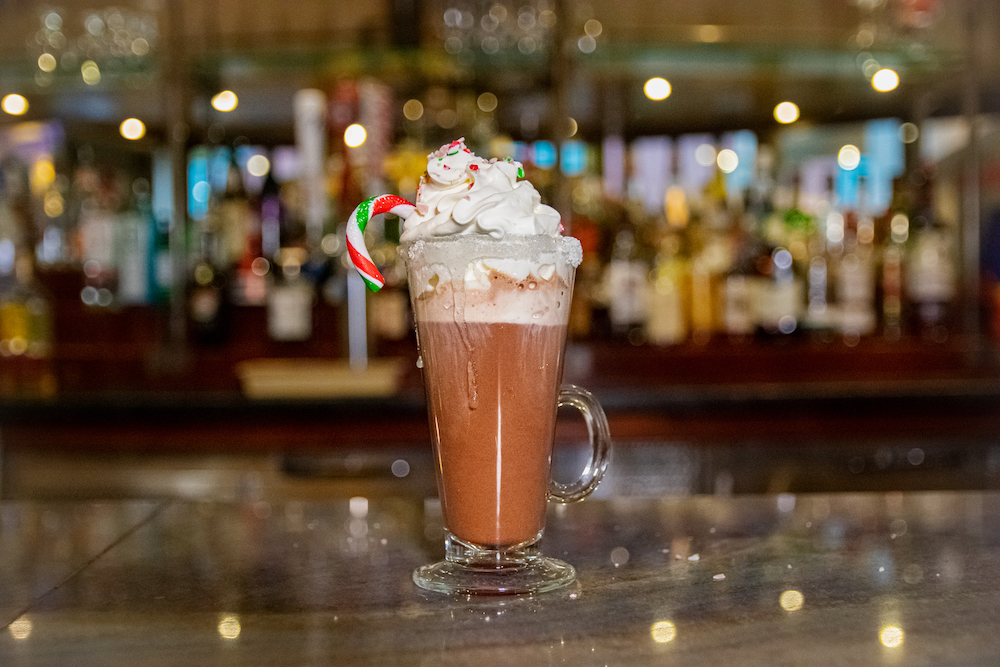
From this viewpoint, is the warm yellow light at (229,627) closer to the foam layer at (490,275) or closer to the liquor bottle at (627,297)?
the foam layer at (490,275)

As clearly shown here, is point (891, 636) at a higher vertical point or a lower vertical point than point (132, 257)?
lower

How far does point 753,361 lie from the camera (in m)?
2.47

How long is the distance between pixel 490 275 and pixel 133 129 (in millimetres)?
2551

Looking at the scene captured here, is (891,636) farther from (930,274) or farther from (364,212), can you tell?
(930,274)

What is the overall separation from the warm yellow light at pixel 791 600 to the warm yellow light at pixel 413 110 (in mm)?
2335

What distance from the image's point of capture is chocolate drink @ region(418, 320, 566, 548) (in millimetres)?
713

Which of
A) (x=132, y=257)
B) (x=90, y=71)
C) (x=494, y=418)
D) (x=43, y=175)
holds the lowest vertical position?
(x=494, y=418)

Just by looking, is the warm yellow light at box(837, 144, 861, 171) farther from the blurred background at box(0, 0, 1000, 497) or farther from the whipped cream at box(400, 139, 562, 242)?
the whipped cream at box(400, 139, 562, 242)

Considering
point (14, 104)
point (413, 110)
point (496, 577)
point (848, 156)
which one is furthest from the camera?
point (848, 156)

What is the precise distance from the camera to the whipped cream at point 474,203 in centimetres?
70

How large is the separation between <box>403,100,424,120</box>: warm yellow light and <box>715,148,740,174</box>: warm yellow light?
37.0 inches

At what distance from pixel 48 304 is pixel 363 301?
93 cm

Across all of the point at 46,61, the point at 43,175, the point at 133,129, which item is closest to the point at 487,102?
the point at 133,129

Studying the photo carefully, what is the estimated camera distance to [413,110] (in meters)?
2.80
